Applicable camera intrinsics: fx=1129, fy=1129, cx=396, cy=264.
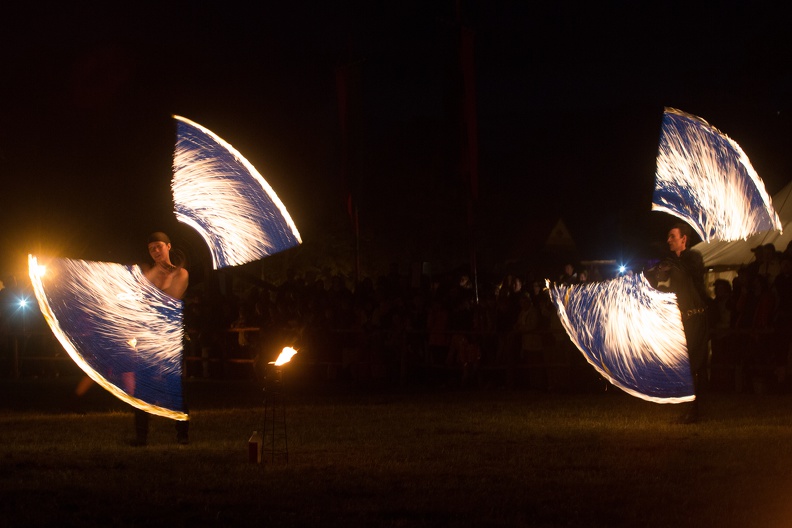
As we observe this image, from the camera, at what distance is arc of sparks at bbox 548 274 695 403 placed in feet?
39.1

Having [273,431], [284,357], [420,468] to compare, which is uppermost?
[284,357]

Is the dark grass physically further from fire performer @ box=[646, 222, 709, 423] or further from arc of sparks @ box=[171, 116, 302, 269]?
arc of sparks @ box=[171, 116, 302, 269]

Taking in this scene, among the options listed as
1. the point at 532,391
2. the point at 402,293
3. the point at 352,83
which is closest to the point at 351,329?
the point at 402,293

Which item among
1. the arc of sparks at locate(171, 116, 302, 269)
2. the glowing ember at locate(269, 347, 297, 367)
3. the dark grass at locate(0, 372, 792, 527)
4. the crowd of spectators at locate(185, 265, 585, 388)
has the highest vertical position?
the arc of sparks at locate(171, 116, 302, 269)

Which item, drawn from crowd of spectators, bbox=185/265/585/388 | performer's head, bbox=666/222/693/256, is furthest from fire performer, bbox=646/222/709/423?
crowd of spectators, bbox=185/265/585/388

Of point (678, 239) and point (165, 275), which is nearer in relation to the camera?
point (165, 275)

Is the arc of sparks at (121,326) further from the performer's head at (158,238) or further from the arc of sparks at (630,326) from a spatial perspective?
the arc of sparks at (630,326)

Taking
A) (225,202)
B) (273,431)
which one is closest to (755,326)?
(225,202)

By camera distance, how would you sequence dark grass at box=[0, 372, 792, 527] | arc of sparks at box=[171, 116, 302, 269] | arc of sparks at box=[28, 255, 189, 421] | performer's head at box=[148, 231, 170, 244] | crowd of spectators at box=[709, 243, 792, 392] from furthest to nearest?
crowd of spectators at box=[709, 243, 792, 392]
arc of sparks at box=[171, 116, 302, 269]
performer's head at box=[148, 231, 170, 244]
arc of sparks at box=[28, 255, 189, 421]
dark grass at box=[0, 372, 792, 527]

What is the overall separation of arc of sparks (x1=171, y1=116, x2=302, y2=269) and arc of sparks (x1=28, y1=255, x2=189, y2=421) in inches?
45.7

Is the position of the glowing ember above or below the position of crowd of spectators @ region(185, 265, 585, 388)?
below

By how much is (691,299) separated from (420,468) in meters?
4.24

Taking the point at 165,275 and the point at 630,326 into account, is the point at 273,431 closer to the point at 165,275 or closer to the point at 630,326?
the point at 165,275

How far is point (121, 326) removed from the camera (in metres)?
10.7
